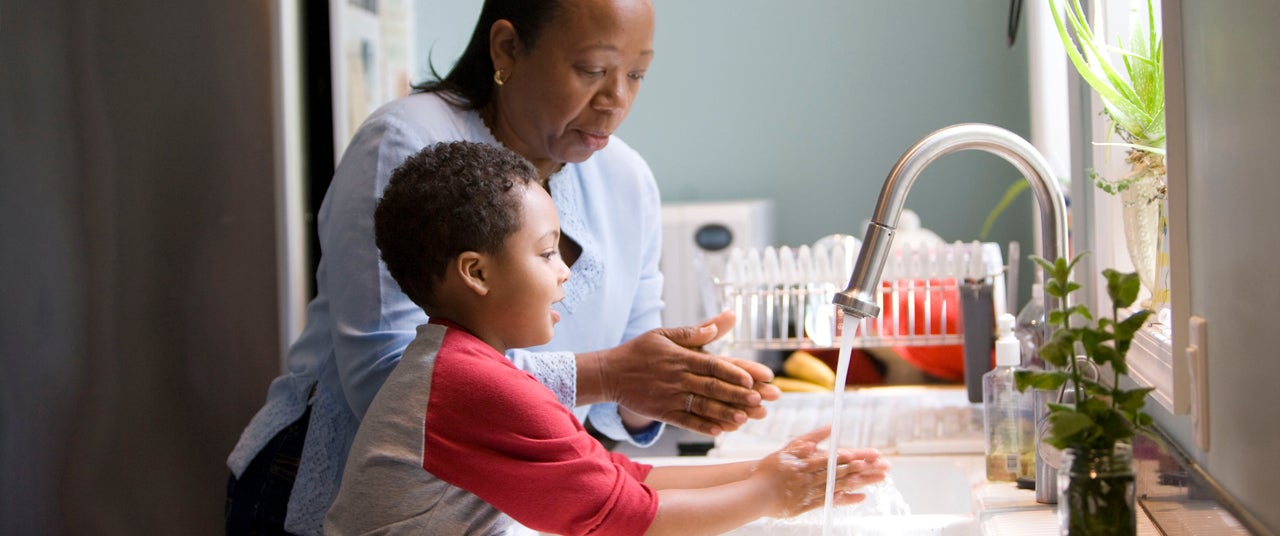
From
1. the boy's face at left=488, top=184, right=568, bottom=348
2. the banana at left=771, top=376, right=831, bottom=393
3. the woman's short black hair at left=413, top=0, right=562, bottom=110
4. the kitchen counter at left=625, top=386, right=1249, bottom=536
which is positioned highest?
the woman's short black hair at left=413, top=0, right=562, bottom=110

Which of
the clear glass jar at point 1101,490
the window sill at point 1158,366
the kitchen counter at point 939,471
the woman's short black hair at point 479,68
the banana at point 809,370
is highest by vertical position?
the woman's short black hair at point 479,68

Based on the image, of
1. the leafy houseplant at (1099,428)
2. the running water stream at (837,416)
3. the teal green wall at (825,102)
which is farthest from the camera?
the teal green wall at (825,102)

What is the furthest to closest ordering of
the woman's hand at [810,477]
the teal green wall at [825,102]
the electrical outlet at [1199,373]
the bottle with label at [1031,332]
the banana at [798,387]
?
1. the teal green wall at [825,102]
2. the banana at [798,387]
3. the bottle with label at [1031,332]
4. the woman's hand at [810,477]
5. the electrical outlet at [1199,373]

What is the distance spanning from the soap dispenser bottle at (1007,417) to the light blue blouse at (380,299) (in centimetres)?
42

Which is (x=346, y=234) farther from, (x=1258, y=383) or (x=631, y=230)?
(x=1258, y=383)

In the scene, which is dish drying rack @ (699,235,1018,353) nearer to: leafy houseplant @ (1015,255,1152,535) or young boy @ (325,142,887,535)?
young boy @ (325,142,887,535)

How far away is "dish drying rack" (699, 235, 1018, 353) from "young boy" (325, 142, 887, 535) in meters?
0.65

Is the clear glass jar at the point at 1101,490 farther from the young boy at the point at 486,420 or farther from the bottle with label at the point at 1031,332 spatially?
the bottle with label at the point at 1031,332

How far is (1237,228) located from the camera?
82 cm

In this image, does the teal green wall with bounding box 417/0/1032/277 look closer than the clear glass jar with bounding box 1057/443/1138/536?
No

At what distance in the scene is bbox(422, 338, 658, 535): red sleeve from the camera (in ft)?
3.29

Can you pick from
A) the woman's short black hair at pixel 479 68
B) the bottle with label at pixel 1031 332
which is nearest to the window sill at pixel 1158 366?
the bottle with label at pixel 1031 332

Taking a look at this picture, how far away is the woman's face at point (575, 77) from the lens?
1.33 m

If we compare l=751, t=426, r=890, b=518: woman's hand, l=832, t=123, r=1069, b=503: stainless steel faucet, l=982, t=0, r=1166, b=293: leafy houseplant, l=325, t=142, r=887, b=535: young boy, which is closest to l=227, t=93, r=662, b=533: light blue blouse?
l=325, t=142, r=887, b=535: young boy
